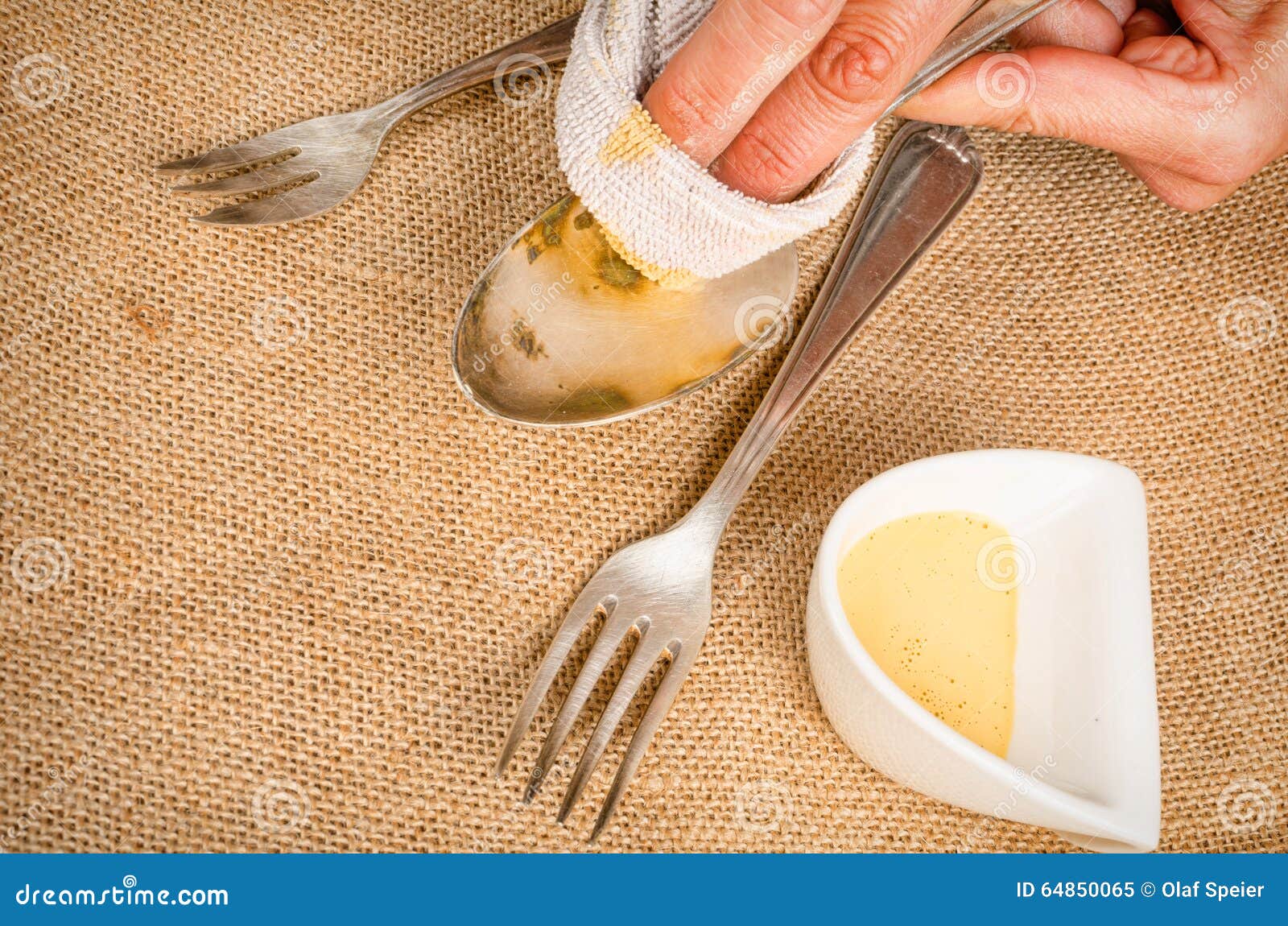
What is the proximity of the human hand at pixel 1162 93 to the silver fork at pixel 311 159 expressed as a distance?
24cm

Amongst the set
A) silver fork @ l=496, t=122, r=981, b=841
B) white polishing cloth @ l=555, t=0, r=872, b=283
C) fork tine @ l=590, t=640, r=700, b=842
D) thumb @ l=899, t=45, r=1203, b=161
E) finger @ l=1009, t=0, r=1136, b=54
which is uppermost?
finger @ l=1009, t=0, r=1136, b=54

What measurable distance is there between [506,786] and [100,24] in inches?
17.9

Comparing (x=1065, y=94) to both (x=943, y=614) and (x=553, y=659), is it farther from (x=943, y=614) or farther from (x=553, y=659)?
(x=553, y=659)

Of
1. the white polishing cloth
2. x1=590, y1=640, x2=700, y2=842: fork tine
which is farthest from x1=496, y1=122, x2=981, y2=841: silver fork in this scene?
the white polishing cloth

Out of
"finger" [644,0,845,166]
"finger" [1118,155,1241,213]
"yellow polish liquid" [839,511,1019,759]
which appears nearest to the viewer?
"finger" [644,0,845,166]

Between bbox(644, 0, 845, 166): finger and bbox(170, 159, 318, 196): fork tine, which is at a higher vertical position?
bbox(644, 0, 845, 166): finger

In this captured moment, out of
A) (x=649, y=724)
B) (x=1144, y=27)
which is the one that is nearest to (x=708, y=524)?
(x=649, y=724)

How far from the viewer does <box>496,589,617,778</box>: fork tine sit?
428 mm

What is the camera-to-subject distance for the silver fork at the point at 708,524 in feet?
1.41

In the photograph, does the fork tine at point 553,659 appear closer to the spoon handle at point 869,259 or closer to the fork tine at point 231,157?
the spoon handle at point 869,259

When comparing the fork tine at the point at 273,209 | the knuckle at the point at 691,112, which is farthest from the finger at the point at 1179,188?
the fork tine at the point at 273,209

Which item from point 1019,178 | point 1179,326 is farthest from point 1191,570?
point 1019,178

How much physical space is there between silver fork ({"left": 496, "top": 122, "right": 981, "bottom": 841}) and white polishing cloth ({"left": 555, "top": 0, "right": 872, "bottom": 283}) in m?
0.10

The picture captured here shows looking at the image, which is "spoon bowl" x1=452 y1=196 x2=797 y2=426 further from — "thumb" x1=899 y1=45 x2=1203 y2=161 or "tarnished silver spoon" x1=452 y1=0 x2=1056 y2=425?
"thumb" x1=899 y1=45 x2=1203 y2=161
